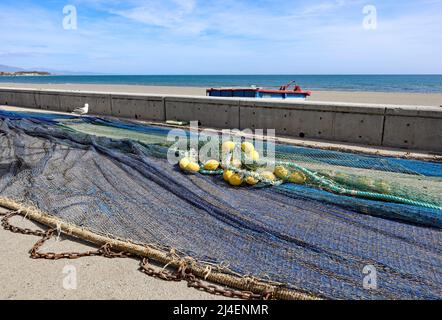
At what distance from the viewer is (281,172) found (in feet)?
17.1

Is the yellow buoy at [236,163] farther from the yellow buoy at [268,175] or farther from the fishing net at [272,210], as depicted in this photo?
the yellow buoy at [268,175]

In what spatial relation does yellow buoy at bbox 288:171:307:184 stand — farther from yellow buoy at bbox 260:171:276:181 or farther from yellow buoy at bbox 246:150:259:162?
yellow buoy at bbox 246:150:259:162

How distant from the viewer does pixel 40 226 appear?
4.18 m

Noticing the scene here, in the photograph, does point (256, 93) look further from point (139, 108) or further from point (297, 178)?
point (297, 178)

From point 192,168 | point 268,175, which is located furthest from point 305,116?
point 192,168

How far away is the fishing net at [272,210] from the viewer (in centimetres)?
314

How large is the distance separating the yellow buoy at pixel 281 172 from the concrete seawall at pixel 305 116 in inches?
134

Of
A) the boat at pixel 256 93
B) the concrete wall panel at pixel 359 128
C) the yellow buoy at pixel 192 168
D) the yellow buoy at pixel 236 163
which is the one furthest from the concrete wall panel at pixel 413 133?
the boat at pixel 256 93

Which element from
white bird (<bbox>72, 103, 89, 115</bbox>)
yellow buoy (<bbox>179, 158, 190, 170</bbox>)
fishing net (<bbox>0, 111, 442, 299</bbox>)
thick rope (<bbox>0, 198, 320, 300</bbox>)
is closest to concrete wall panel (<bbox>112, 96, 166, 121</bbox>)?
white bird (<bbox>72, 103, 89, 115</bbox>)

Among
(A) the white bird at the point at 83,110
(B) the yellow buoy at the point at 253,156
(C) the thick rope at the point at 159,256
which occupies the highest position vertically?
(A) the white bird at the point at 83,110

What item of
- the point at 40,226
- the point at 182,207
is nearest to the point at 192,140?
the point at 182,207

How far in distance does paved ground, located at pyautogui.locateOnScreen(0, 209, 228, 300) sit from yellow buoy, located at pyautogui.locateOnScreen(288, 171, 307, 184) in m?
2.58
